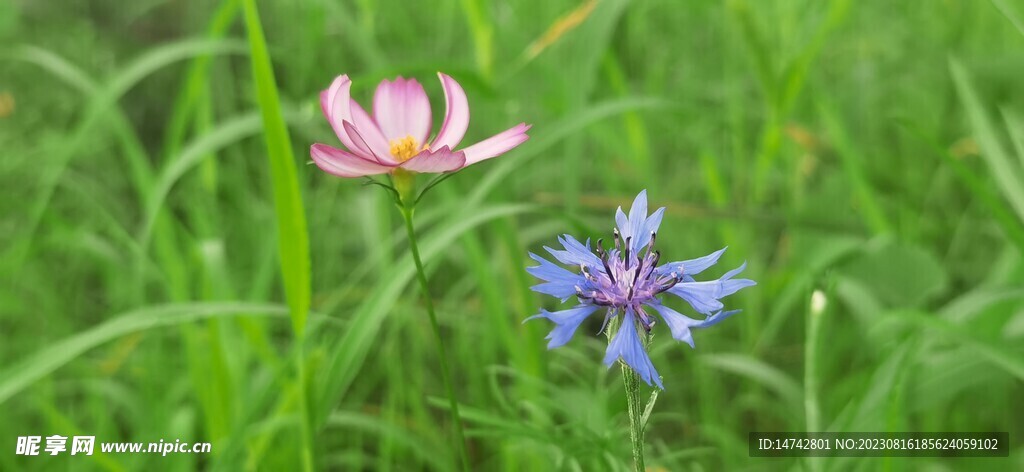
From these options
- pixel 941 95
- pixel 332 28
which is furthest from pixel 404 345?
pixel 941 95

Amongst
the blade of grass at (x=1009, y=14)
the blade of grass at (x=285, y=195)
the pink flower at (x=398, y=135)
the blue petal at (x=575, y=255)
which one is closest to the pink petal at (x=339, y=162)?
the pink flower at (x=398, y=135)

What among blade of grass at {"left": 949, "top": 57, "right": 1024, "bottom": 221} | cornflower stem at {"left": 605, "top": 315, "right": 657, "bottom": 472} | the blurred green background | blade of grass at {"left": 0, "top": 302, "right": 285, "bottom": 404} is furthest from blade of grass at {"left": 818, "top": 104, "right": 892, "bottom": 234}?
cornflower stem at {"left": 605, "top": 315, "right": 657, "bottom": 472}

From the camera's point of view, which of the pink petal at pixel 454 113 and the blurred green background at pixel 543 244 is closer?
the pink petal at pixel 454 113

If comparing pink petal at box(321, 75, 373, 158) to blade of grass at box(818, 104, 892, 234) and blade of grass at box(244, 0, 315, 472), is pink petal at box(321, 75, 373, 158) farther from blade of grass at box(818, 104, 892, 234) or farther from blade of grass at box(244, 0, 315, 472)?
blade of grass at box(818, 104, 892, 234)

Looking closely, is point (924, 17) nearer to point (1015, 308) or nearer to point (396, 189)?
point (1015, 308)

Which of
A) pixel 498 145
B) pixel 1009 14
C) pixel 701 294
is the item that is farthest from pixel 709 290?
pixel 1009 14

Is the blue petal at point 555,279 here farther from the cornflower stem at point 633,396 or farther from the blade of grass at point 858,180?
the blade of grass at point 858,180

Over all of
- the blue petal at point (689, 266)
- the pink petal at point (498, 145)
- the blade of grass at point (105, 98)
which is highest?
the blade of grass at point (105, 98)

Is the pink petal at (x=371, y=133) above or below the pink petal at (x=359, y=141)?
above
